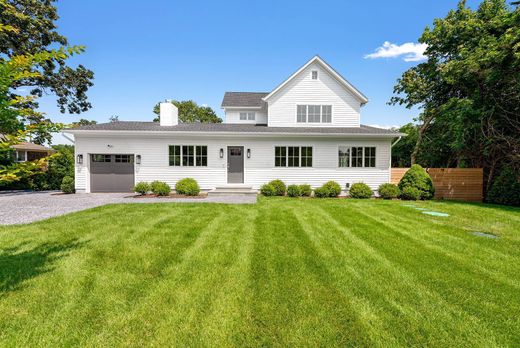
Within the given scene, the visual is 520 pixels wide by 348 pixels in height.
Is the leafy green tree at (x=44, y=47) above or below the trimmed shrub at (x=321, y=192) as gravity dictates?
above

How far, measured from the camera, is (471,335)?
2467 millimetres

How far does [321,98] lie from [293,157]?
13.9ft

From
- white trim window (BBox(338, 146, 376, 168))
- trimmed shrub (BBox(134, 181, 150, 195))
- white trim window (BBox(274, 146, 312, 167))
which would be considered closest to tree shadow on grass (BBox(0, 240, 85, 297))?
trimmed shrub (BBox(134, 181, 150, 195))

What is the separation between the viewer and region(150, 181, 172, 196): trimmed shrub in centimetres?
1220

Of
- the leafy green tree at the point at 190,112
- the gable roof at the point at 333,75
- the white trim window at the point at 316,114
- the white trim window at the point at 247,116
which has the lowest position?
the white trim window at the point at 316,114

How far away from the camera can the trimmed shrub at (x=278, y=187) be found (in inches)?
495

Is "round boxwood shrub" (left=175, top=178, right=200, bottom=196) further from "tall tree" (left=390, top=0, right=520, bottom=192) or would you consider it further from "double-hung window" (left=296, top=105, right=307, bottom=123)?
"tall tree" (left=390, top=0, right=520, bottom=192)

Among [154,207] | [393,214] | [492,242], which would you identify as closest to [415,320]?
[492,242]

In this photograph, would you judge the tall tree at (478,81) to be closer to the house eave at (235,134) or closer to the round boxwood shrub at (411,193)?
the round boxwood shrub at (411,193)

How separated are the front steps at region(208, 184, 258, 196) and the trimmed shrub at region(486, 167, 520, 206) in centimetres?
1127

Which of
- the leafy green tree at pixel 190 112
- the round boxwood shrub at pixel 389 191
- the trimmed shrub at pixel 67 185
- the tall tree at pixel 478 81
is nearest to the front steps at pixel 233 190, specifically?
the round boxwood shrub at pixel 389 191

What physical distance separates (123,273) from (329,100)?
45.5 feet

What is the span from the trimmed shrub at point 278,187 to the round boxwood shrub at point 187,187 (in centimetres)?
383

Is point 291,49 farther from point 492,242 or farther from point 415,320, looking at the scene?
point 415,320
